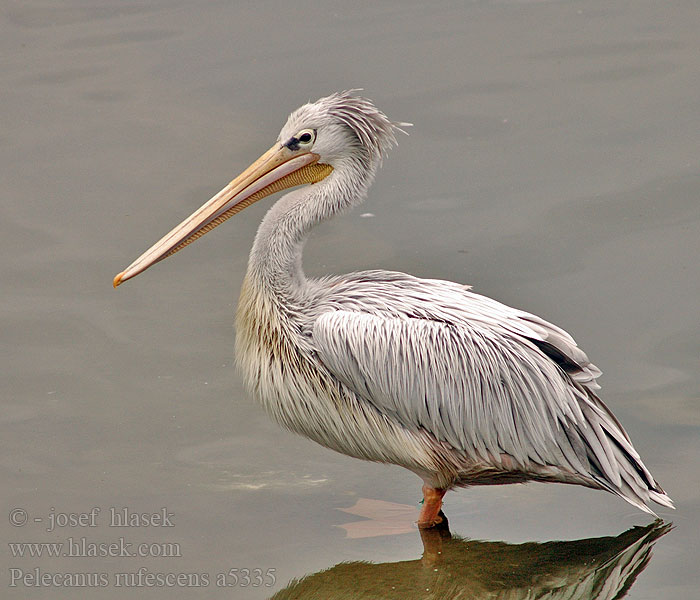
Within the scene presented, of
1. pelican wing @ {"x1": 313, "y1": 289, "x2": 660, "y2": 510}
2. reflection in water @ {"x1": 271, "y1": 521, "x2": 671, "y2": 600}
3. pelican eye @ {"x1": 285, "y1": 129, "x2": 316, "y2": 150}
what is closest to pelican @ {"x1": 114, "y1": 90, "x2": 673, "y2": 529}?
pelican wing @ {"x1": 313, "y1": 289, "x2": 660, "y2": 510}

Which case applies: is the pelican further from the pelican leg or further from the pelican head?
the pelican head

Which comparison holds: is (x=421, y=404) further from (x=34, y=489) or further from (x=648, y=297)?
(x=648, y=297)

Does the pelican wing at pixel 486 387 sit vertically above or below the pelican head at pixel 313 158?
below

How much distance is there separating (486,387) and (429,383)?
0.24m

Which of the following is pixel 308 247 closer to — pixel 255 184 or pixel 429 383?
pixel 255 184

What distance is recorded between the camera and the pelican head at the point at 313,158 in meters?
4.75

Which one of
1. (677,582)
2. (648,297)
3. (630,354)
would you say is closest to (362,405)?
(677,582)

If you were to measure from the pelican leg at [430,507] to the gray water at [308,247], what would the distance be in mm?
95

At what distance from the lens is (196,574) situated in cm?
441

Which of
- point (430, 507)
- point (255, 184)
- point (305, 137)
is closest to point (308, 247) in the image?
point (255, 184)

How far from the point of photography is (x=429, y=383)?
453 cm

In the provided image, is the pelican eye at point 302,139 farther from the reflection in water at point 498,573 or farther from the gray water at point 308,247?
the reflection in water at point 498,573

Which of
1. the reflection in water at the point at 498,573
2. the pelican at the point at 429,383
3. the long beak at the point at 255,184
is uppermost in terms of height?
the long beak at the point at 255,184

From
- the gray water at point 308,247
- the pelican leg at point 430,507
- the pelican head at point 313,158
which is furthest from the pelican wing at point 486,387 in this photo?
the pelican head at point 313,158
